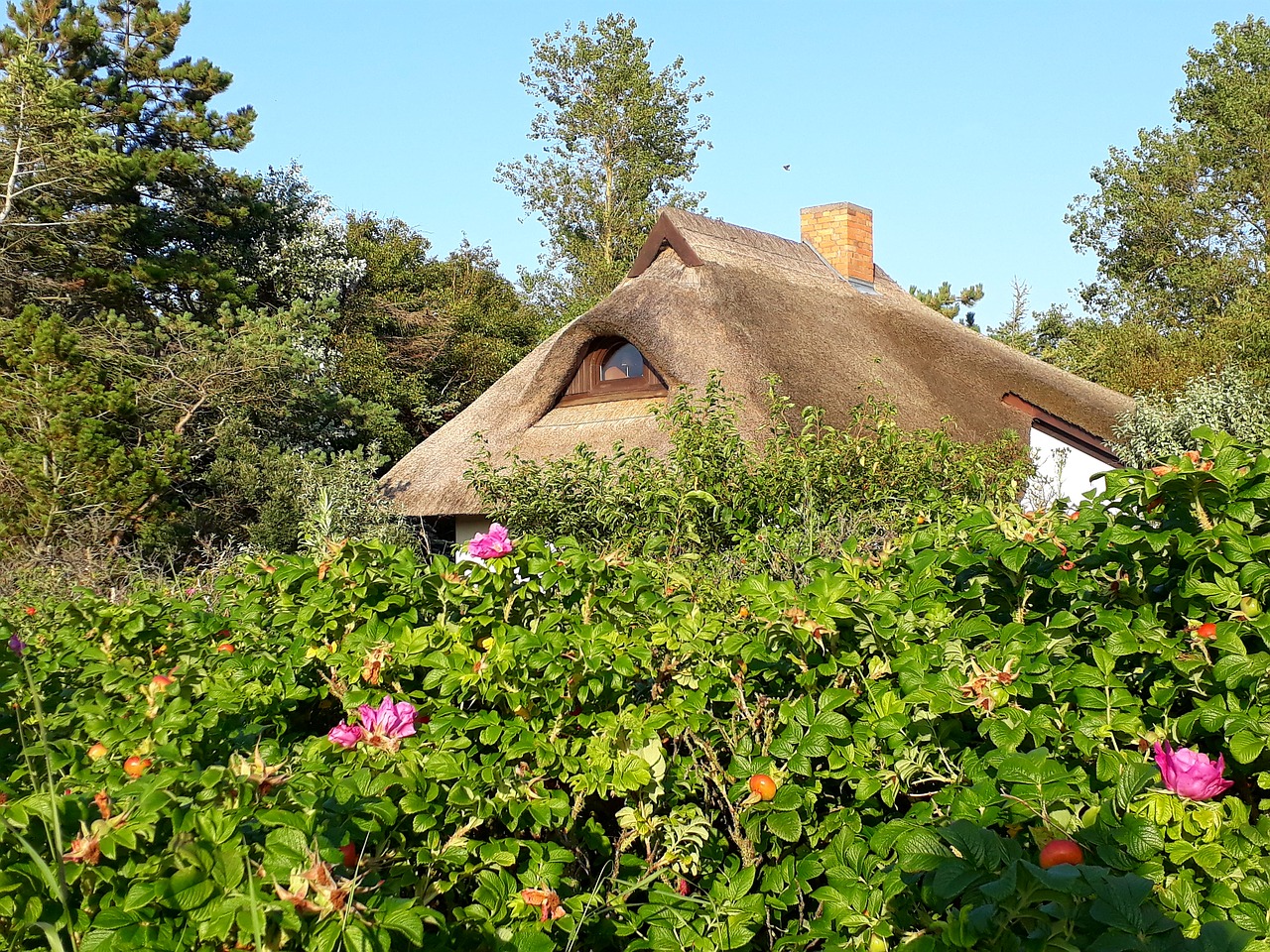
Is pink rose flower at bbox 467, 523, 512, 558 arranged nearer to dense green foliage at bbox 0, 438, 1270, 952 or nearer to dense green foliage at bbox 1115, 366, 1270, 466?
dense green foliage at bbox 0, 438, 1270, 952

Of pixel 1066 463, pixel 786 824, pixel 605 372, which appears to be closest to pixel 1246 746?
pixel 786 824

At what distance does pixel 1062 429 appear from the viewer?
1247 cm

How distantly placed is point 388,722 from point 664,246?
1162 cm

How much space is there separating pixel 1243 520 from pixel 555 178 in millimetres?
24950

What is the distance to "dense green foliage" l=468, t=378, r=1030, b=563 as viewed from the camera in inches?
219

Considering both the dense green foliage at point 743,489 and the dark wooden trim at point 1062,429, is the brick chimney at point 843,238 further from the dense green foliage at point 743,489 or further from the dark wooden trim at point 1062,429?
the dense green foliage at point 743,489

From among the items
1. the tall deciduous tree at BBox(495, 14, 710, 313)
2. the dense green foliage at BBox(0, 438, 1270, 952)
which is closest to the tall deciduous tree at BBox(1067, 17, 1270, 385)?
the tall deciduous tree at BBox(495, 14, 710, 313)

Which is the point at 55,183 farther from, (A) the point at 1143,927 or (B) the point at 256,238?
(A) the point at 1143,927

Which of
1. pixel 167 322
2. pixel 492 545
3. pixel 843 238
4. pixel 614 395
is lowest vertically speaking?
pixel 492 545

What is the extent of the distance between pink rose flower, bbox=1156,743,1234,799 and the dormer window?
32.9 feet

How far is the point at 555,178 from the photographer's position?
82.9 ft

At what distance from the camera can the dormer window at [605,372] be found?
11477mm

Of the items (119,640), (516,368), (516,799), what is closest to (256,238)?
(516,368)

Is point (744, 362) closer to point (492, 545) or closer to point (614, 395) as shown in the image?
point (614, 395)
